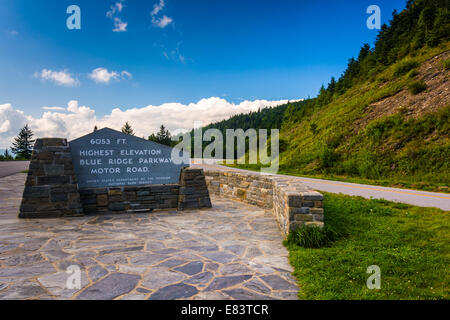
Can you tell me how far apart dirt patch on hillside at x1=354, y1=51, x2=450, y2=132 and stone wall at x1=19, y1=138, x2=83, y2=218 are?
2004cm

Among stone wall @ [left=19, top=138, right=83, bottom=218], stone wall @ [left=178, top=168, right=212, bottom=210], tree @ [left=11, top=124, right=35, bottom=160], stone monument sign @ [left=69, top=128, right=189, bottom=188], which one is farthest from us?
tree @ [left=11, top=124, right=35, bottom=160]

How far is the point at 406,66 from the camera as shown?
23.2 meters

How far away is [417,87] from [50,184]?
23445 mm

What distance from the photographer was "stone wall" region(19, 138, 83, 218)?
6.57 metres

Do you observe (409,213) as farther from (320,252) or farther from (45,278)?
(45,278)

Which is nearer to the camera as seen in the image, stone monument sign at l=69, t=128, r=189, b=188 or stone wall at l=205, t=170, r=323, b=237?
stone wall at l=205, t=170, r=323, b=237

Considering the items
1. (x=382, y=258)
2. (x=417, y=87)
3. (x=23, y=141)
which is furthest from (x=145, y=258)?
(x=23, y=141)

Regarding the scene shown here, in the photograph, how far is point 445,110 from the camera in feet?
50.7

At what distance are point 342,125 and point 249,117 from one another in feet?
374

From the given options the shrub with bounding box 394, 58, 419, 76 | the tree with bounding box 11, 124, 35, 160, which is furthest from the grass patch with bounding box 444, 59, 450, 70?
the tree with bounding box 11, 124, 35, 160

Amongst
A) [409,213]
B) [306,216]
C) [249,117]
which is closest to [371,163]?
[409,213]

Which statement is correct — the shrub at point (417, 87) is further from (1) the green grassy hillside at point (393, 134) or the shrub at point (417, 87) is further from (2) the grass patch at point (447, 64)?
(2) the grass patch at point (447, 64)

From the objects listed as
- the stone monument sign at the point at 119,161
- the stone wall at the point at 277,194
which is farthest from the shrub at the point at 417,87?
the stone monument sign at the point at 119,161

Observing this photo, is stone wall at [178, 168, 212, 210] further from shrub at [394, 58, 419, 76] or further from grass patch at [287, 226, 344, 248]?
shrub at [394, 58, 419, 76]
